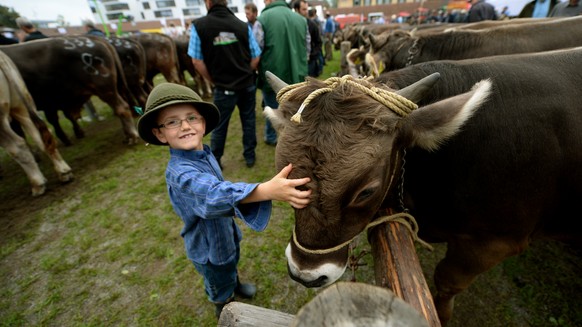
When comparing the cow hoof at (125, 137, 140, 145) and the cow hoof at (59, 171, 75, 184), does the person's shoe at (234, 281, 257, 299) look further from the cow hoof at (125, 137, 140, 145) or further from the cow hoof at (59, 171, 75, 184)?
the cow hoof at (125, 137, 140, 145)

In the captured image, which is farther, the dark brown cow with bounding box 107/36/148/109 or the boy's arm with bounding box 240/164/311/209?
the dark brown cow with bounding box 107/36/148/109

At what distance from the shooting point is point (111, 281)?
3.27m

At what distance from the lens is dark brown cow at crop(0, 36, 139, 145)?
5.43 metres

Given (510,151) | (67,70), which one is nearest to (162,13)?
(67,70)

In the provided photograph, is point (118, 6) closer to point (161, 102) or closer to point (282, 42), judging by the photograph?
point (282, 42)

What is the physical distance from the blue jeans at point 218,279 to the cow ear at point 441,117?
5.98 feet

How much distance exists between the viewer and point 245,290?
2912 mm

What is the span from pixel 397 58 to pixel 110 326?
20.1ft

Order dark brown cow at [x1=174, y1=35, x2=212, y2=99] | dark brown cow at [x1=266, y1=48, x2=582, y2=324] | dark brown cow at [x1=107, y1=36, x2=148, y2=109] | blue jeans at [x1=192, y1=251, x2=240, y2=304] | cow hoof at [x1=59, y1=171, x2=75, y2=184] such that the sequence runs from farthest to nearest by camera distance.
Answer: dark brown cow at [x1=174, y1=35, x2=212, y2=99] < dark brown cow at [x1=107, y1=36, x2=148, y2=109] < cow hoof at [x1=59, y1=171, x2=75, y2=184] < blue jeans at [x1=192, y1=251, x2=240, y2=304] < dark brown cow at [x1=266, y1=48, x2=582, y2=324]

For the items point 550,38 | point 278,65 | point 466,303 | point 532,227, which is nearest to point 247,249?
point 466,303

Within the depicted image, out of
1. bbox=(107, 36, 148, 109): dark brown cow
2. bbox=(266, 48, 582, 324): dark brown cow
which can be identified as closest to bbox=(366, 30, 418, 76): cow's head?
bbox=(266, 48, 582, 324): dark brown cow

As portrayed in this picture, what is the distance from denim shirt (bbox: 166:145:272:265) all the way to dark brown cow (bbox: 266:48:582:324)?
28 centimetres

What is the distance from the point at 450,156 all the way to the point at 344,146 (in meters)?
0.98

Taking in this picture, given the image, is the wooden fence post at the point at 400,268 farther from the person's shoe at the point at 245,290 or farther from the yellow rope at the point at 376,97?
the person's shoe at the point at 245,290
